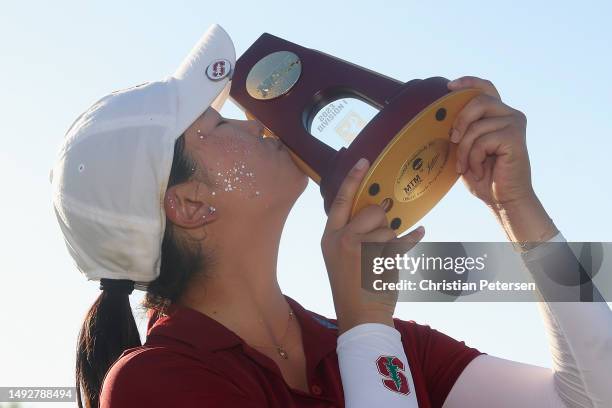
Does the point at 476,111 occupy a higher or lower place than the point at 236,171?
higher

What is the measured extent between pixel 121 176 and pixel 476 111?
0.85m

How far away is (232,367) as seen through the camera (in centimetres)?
194

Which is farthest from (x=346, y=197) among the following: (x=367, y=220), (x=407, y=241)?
(x=407, y=241)

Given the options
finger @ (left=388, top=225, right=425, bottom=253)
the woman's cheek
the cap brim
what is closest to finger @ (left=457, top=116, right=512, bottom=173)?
finger @ (left=388, top=225, right=425, bottom=253)

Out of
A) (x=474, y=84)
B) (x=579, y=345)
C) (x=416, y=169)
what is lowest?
(x=579, y=345)

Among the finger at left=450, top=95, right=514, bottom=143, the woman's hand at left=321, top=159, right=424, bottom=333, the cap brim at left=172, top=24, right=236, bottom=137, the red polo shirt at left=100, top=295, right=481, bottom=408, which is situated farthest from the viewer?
the cap brim at left=172, top=24, right=236, bottom=137

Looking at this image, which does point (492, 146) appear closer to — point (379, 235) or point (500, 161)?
point (500, 161)

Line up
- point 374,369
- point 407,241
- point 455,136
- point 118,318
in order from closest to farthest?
point 374,369
point 407,241
point 455,136
point 118,318

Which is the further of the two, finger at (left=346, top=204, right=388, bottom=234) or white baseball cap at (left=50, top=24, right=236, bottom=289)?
white baseball cap at (left=50, top=24, right=236, bottom=289)

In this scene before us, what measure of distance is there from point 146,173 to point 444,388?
0.94 m

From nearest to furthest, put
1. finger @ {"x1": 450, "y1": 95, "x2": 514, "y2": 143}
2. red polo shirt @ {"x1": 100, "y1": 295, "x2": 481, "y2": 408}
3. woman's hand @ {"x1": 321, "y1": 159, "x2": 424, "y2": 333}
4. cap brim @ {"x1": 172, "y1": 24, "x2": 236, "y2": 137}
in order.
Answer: red polo shirt @ {"x1": 100, "y1": 295, "x2": 481, "y2": 408} < woman's hand @ {"x1": 321, "y1": 159, "x2": 424, "y2": 333} < finger @ {"x1": 450, "y1": 95, "x2": 514, "y2": 143} < cap brim @ {"x1": 172, "y1": 24, "x2": 236, "y2": 137}

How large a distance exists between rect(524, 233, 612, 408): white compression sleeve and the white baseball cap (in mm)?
918

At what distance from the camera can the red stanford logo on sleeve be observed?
1.83m

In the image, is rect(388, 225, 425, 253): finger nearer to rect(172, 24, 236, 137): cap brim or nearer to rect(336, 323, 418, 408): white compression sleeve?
rect(336, 323, 418, 408): white compression sleeve
